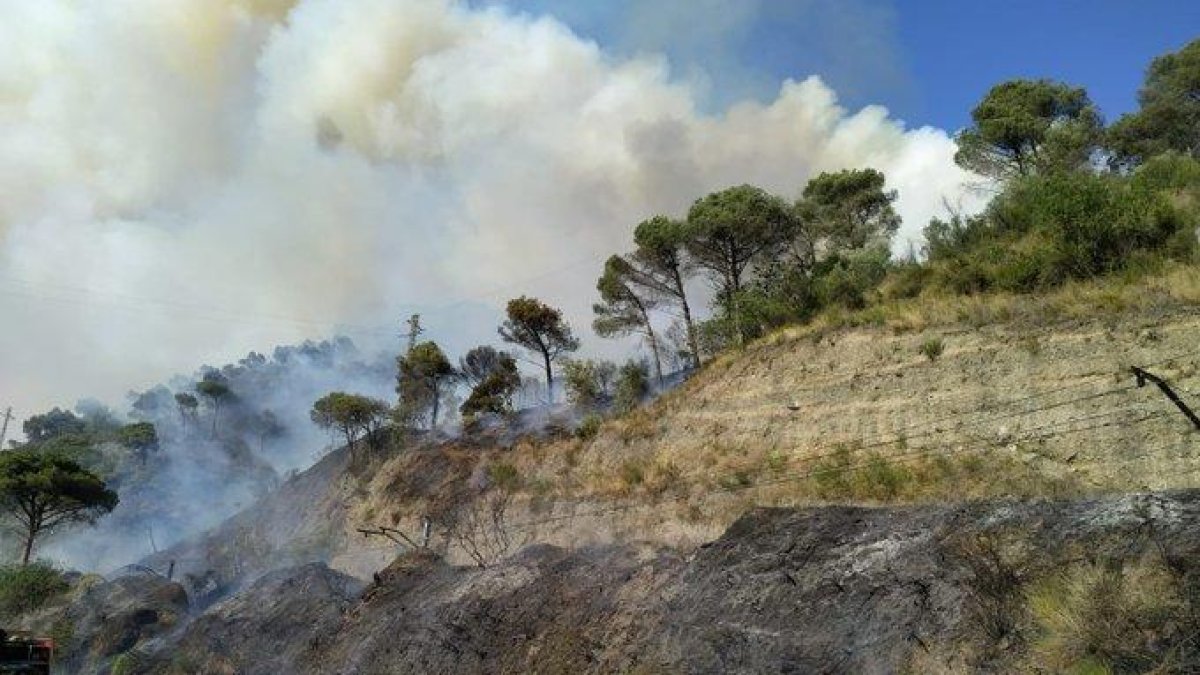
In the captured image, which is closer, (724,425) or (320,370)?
(724,425)

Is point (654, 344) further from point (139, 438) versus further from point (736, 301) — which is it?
point (139, 438)

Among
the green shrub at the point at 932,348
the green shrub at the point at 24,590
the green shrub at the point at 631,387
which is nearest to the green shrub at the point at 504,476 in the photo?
the green shrub at the point at 631,387

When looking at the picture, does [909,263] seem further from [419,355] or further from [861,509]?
[419,355]

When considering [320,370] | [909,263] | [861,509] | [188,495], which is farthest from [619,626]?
[320,370]

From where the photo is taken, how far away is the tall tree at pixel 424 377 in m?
57.4

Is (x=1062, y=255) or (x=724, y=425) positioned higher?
(x=1062, y=255)

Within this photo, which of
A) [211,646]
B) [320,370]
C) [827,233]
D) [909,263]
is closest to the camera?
[211,646]

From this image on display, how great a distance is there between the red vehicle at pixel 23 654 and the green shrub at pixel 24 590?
67.4 ft

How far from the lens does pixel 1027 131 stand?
38.7m

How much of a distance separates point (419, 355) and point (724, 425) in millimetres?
→ 33798

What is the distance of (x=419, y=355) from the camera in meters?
58.3

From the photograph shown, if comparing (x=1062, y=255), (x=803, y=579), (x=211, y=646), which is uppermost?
(x=1062, y=255)

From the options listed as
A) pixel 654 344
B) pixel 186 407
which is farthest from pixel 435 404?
pixel 186 407

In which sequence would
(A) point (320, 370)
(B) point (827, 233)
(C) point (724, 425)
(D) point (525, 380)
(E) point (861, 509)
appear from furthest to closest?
1. (A) point (320, 370)
2. (D) point (525, 380)
3. (B) point (827, 233)
4. (C) point (724, 425)
5. (E) point (861, 509)
